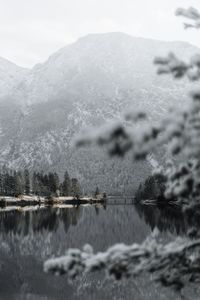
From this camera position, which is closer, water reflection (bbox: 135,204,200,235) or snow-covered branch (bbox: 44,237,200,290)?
snow-covered branch (bbox: 44,237,200,290)

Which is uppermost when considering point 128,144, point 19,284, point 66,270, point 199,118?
point 199,118

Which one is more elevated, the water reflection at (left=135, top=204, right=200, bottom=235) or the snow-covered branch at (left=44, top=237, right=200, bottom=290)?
the snow-covered branch at (left=44, top=237, right=200, bottom=290)

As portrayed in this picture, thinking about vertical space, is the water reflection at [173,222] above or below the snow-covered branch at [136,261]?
below

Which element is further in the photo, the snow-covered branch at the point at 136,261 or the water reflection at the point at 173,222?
the water reflection at the point at 173,222

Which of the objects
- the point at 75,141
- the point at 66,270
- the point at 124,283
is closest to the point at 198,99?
the point at 75,141

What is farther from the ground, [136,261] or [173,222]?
[136,261]

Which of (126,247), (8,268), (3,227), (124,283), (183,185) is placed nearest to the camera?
(183,185)

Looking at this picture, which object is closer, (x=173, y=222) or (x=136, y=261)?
(x=136, y=261)

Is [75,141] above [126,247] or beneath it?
above

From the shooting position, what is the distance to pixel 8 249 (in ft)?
174

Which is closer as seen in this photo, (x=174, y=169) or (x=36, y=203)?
(x=174, y=169)

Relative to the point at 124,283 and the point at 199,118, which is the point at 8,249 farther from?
the point at 199,118

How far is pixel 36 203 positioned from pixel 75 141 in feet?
647

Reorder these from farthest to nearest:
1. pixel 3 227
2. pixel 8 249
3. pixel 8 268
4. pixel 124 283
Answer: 1. pixel 3 227
2. pixel 8 249
3. pixel 8 268
4. pixel 124 283
